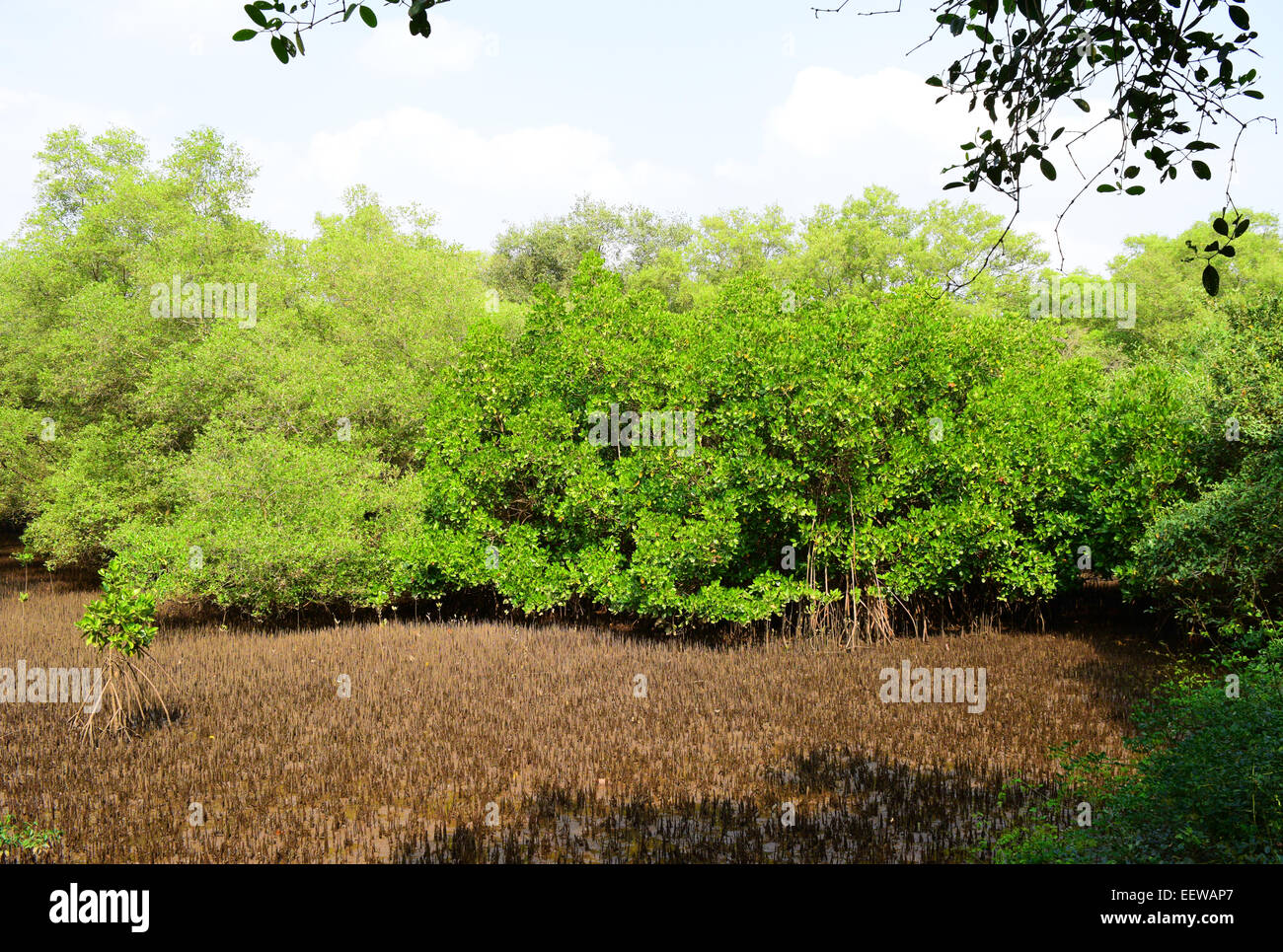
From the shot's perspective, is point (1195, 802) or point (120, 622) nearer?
point (1195, 802)

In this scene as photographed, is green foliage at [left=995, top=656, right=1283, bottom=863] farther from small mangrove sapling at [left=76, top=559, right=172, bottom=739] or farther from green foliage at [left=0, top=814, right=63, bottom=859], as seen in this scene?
small mangrove sapling at [left=76, top=559, right=172, bottom=739]

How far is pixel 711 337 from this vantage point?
45.7 feet

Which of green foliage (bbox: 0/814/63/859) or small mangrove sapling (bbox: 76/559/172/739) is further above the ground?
small mangrove sapling (bbox: 76/559/172/739)

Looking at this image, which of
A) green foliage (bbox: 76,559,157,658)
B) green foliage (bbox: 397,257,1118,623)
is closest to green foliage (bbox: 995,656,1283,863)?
green foliage (bbox: 397,257,1118,623)

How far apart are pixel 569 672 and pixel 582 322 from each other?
6.26 meters

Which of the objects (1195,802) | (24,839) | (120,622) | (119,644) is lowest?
(24,839)

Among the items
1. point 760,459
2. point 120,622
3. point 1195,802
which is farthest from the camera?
point 760,459

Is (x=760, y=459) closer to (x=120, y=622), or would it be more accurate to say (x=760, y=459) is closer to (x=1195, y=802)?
(x=1195, y=802)

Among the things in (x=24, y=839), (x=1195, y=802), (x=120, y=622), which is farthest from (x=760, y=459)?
(x=24, y=839)

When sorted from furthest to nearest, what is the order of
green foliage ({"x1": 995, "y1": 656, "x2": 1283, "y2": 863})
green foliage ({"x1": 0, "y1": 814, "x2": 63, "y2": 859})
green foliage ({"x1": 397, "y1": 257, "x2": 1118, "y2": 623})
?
1. green foliage ({"x1": 397, "y1": 257, "x2": 1118, "y2": 623})
2. green foliage ({"x1": 0, "y1": 814, "x2": 63, "y2": 859})
3. green foliage ({"x1": 995, "y1": 656, "x2": 1283, "y2": 863})

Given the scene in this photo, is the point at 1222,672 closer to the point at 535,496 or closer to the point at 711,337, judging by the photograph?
the point at 711,337

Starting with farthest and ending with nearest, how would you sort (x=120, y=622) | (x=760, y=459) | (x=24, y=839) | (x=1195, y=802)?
(x=760, y=459)
(x=120, y=622)
(x=24, y=839)
(x=1195, y=802)

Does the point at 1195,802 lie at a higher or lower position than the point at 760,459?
lower

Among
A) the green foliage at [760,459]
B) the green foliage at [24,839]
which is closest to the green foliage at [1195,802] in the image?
the green foliage at [24,839]
